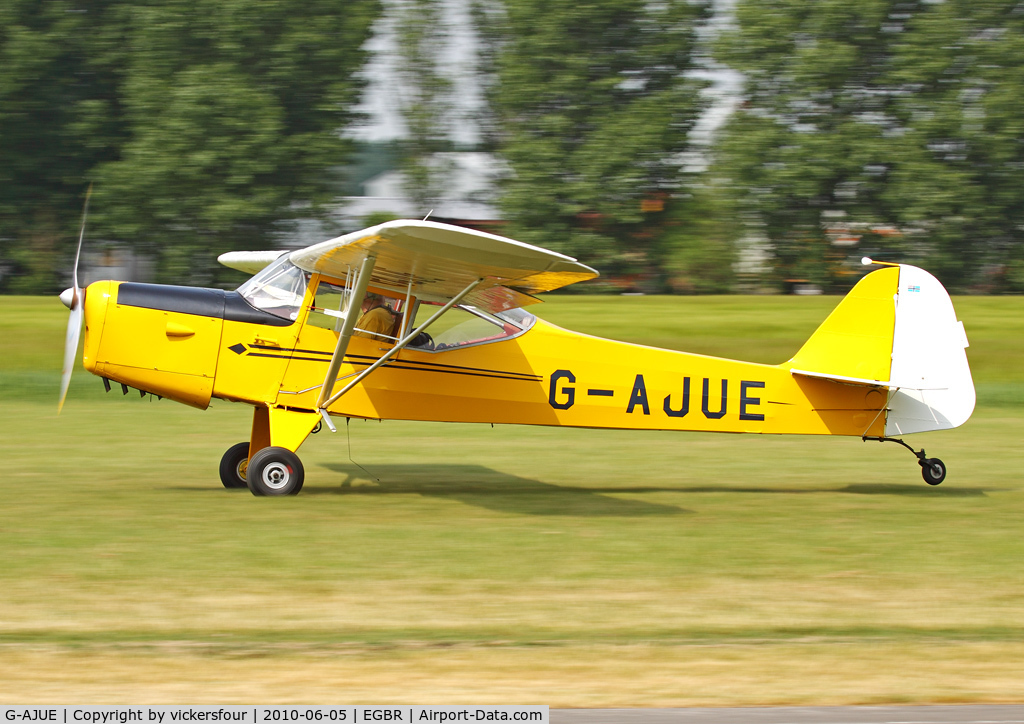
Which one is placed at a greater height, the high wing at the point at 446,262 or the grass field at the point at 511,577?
the high wing at the point at 446,262

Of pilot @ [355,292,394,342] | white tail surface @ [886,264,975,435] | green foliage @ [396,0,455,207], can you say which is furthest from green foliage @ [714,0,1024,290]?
pilot @ [355,292,394,342]

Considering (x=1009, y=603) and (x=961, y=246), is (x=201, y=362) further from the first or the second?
(x=961, y=246)

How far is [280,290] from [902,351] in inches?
233

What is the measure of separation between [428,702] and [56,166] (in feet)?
105

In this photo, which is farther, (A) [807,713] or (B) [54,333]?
(B) [54,333]

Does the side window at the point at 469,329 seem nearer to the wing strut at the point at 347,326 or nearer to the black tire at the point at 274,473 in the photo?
the wing strut at the point at 347,326

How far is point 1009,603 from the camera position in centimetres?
617

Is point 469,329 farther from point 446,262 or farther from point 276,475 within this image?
point 276,475

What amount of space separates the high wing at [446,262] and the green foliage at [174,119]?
22239 mm

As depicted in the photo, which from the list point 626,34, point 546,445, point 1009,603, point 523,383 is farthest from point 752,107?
point 1009,603

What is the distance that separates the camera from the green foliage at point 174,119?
3014 centimetres

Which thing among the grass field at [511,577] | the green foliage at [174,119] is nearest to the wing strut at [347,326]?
the grass field at [511,577]

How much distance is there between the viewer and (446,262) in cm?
826

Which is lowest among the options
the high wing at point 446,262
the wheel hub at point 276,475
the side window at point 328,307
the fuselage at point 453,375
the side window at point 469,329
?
the wheel hub at point 276,475
